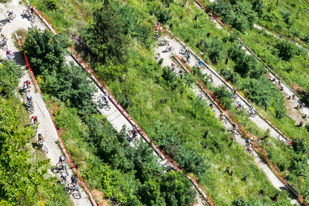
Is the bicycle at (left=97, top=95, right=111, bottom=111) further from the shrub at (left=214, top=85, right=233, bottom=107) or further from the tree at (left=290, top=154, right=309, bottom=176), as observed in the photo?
the tree at (left=290, top=154, right=309, bottom=176)

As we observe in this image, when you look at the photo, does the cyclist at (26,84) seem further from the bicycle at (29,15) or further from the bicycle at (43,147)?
the bicycle at (29,15)

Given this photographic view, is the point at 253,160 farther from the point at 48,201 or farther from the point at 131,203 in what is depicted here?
the point at 48,201

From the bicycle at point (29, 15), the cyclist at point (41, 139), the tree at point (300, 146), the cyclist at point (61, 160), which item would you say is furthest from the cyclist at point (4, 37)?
the tree at point (300, 146)

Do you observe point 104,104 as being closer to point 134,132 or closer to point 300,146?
point 134,132

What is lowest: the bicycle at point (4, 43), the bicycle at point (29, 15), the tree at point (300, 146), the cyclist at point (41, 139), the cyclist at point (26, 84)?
the tree at point (300, 146)

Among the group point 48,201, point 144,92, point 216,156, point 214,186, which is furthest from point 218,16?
point 48,201

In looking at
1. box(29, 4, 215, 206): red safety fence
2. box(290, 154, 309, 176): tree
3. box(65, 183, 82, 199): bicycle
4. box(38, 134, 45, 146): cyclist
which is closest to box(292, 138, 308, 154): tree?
box(290, 154, 309, 176): tree
